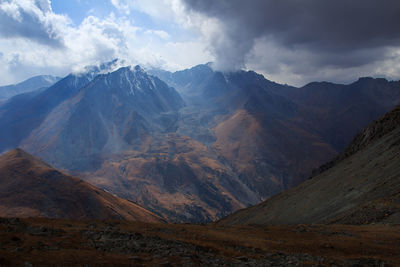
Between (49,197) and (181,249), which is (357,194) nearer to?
(181,249)

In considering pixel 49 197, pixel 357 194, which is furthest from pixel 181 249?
pixel 49 197

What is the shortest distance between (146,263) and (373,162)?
66.8 m

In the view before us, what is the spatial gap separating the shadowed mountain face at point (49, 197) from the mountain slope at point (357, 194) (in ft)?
259

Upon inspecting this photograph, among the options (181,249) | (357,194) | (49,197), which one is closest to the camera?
(181,249)

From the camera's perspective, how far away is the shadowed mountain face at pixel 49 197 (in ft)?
405

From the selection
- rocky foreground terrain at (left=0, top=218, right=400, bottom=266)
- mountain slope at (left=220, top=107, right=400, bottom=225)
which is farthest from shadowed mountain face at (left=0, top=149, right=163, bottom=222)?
rocky foreground terrain at (left=0, top=218, right=400, bottom=266)

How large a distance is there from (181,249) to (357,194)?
46419mm

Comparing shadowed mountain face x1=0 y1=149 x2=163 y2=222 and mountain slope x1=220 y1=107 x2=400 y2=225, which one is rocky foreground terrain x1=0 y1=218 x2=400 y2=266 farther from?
shadowed mountain face x1=0 y1=149 x2=163 y2=222

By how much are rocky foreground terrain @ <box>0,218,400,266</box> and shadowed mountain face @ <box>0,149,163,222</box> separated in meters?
113

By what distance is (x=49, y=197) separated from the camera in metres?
133

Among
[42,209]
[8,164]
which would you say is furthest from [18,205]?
[8,164]

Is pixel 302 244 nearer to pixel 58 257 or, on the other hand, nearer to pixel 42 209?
pixel 58 257

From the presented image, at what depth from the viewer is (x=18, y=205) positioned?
12262 cm

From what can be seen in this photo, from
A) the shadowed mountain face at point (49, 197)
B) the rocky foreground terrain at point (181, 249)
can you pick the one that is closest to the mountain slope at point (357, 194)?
the rocky foreground terrain at point (181, 249)
